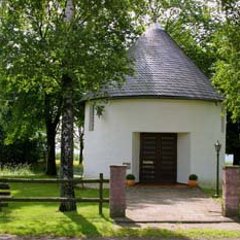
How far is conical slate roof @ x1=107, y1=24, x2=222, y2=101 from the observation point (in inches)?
1041

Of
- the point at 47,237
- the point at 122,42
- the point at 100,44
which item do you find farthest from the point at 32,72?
the point at 47,237

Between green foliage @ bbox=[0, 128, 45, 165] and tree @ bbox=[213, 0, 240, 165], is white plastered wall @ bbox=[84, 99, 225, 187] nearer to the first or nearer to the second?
tree @ bbox=[213, 0, 240, 165]

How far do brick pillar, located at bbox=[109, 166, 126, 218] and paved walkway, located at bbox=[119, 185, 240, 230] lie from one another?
0.42m

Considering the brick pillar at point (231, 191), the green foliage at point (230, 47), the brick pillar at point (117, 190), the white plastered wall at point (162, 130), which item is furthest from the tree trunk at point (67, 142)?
the white plastered wall at point (162, 130)

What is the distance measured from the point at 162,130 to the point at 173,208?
8.92 meters

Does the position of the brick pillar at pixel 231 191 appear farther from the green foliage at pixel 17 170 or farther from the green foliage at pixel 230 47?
the green foliage at pixel 17 170

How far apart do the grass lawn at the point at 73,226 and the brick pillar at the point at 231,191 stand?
2.41 metres

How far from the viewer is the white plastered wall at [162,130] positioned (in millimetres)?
26469

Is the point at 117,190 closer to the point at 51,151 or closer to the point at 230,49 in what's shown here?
the point at 230,49

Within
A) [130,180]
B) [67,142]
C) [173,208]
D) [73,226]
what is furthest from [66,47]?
[130,180]

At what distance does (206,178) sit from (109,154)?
5.09 metres

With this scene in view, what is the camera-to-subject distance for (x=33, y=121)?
1513 inches

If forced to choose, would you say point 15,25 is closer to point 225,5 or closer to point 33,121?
point 225,5

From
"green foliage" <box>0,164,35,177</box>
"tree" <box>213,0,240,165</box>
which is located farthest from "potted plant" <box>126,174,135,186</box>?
"green foliage" <box>0,164,35,177</box>
